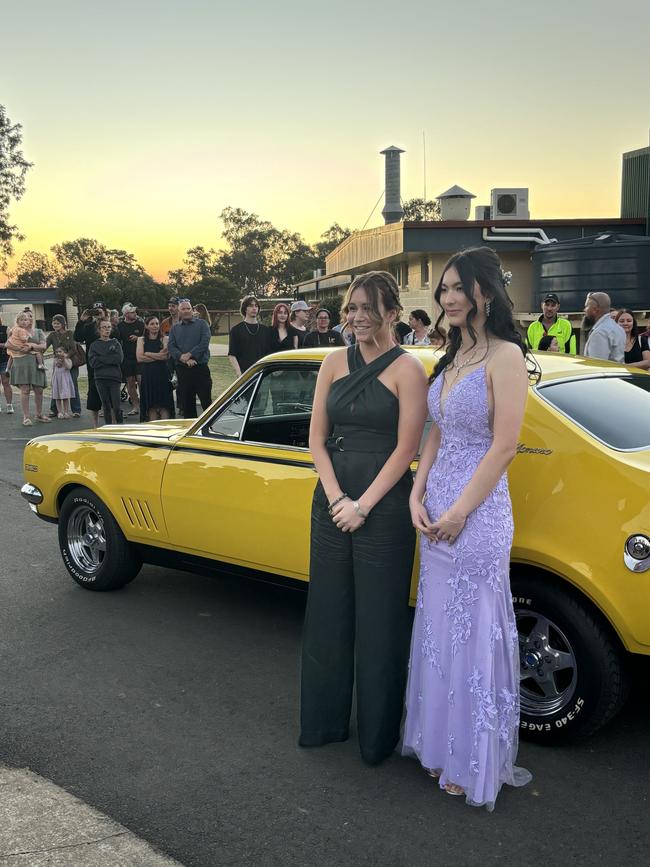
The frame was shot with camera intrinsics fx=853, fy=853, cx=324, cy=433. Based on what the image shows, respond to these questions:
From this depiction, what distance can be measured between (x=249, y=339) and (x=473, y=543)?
291 inches

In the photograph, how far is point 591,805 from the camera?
10.3ft

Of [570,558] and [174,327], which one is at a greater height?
[174,327]

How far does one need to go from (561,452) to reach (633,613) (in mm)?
A: 679

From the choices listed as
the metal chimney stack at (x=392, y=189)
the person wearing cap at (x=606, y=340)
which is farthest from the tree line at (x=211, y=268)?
the person wearing cap at (x=606, y=340)

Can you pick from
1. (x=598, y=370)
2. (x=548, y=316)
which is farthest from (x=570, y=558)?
(x=548, y=316)

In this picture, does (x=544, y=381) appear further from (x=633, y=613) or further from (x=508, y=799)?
(x=508, y=799)

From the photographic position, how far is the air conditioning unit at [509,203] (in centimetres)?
2423

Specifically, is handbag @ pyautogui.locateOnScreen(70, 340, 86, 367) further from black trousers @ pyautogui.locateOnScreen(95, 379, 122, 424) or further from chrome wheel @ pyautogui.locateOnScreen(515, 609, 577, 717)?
chrome wheel @ pyautogui.locateOnScreen(515, 609, 577, 717)

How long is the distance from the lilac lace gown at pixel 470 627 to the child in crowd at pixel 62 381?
12.7 meters

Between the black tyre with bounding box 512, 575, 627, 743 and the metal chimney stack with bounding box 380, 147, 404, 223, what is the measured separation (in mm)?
36624

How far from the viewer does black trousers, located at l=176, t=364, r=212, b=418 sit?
11031 millimetres

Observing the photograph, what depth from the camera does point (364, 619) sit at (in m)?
3.41

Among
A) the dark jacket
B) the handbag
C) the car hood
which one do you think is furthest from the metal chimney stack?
the car hood

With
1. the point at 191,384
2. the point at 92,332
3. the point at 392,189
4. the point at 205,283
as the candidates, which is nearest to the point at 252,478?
the point at 191,384
